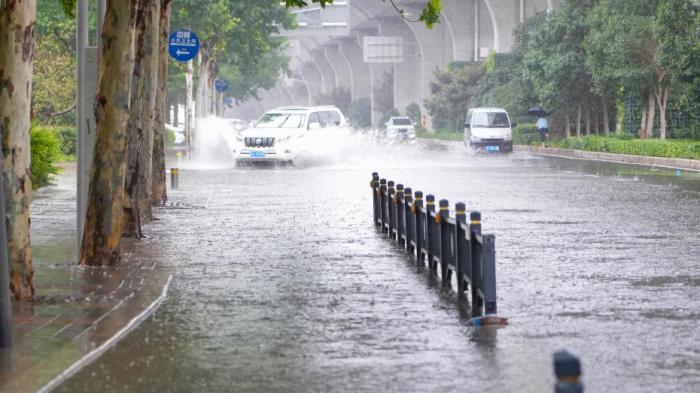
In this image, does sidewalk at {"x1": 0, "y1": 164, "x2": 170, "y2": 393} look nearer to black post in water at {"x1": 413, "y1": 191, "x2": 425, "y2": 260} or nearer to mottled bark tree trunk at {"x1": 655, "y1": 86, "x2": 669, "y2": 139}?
black post in water at {"x1": 413, "y1": 191, "x2": 425, "y2": 260}

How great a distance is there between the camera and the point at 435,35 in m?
107

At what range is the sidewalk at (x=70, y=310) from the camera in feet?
29.6

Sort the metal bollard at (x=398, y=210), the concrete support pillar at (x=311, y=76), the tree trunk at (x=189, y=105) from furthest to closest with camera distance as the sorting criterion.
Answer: the concrete support pillar at (x=311, y=76) → the tree trunk at (x=189, y=105) → the metal bollard at (x=398, y=210)

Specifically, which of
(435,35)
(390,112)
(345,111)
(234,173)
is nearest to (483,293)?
(234,173)

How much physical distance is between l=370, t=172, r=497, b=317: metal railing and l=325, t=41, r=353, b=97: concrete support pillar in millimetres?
131455

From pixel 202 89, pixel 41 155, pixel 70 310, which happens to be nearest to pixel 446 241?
pixel 70 310

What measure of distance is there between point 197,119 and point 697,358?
53.2 metres

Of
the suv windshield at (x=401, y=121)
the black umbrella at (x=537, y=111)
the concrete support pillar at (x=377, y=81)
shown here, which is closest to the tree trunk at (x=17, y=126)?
the black umbrella at (x=537, y=111)

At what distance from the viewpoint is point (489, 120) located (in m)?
57.5

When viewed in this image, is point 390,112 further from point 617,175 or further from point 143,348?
point 143,348

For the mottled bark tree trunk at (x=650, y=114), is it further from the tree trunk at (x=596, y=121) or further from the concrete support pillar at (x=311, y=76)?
the concrete support pillar at (x=311, y=76)

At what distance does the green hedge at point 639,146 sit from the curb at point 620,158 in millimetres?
379

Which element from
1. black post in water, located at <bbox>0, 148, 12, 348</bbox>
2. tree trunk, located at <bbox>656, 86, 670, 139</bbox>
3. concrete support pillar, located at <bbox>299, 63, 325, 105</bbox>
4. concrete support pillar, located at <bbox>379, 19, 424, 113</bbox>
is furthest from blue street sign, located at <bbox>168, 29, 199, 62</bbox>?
concrete support pillar, located at <bbox>299, 63, 325, 105</bbox>

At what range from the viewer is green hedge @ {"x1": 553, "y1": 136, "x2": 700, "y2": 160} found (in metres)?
43.2
